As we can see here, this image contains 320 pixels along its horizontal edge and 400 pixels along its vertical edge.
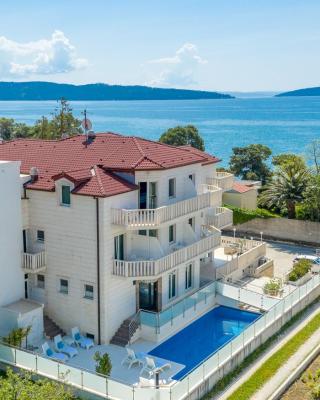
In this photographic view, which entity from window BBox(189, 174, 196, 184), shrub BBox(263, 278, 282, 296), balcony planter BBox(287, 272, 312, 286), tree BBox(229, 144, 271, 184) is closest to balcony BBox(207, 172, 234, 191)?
window BBox(189, 174, 196, 184)

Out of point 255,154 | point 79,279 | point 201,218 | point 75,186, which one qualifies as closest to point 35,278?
point 79,279

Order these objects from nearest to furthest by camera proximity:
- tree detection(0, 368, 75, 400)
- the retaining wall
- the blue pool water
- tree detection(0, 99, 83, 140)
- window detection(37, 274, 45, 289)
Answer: tree detection(0, 368, 75, 400) → the blue pool water → window detection(37, 274, 45, 289) → the retaining wall → tree detection(0, 99, 83, 140)

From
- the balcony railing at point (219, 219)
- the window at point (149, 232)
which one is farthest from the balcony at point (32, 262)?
the balcony railing at point (219, 219)

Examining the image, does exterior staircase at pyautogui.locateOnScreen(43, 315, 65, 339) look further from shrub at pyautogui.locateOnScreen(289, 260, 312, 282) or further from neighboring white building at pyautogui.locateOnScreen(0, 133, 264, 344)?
shrub at pyautogui.locateOnScreen(289, 260, 312, 282)

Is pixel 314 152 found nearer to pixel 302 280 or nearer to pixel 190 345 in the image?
pixel 302 280

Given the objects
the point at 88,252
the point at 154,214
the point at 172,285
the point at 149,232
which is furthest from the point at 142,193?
the point at 172,285

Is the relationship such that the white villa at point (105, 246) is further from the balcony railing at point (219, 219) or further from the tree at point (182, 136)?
the tree at point (182, 136)
